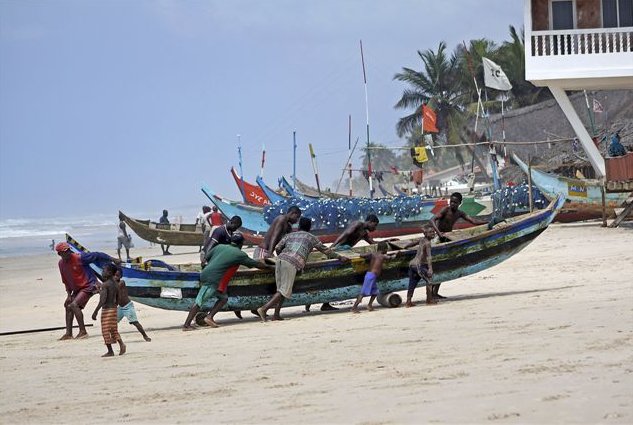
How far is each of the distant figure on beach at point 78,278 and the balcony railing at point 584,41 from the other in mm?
11799

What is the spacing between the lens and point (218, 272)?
40.4ft

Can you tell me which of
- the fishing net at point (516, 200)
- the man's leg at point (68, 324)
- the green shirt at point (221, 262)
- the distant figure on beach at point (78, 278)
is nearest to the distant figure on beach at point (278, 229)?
the green shirt at point (221, 262)

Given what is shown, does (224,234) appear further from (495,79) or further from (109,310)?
(495,79)

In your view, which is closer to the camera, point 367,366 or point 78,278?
point 367,366

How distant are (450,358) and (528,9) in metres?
14.4

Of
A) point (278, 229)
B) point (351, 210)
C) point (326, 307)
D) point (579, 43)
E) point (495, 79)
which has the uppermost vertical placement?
point (579, 43)

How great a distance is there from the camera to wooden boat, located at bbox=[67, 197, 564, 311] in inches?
497

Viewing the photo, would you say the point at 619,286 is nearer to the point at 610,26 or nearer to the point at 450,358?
the point at 450,358

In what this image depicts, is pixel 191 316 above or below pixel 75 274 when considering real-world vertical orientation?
below

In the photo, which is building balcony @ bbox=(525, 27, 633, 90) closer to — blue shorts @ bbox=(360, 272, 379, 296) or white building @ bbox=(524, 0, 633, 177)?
white building @ bbox=(524, 0, 633, 177)

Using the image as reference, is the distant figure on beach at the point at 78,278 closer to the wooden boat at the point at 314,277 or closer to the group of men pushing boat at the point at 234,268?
the group of men pushing boat at the point at 234,268

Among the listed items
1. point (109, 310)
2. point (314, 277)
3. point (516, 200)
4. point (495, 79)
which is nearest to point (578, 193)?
point (516, 200)

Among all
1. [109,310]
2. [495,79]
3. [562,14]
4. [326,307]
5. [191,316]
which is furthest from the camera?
[495,79]

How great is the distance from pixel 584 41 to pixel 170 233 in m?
13.7
